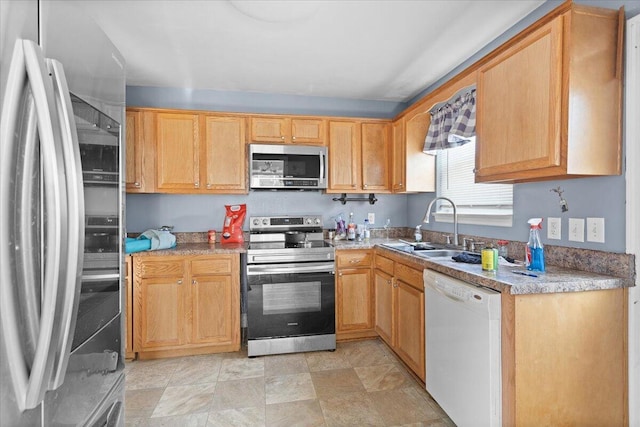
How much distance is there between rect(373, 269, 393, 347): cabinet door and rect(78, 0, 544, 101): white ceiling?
1862 millimetres

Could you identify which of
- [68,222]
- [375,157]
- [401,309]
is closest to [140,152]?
[375,157]

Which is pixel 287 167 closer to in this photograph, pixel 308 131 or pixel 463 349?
pixel 308 131

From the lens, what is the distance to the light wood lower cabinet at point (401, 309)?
2246 mm

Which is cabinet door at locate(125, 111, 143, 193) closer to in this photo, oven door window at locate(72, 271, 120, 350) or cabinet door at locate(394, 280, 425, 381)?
oven door window at locate(72, 271, 120, 350)

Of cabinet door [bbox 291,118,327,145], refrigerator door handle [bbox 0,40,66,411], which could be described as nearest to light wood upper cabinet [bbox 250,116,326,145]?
cabinet door [bbox 291,118,327,145]

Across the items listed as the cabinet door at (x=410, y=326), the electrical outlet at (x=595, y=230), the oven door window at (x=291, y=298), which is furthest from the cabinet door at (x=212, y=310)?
the electrical outlet at (x=595, y=230)

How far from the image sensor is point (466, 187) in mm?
2869

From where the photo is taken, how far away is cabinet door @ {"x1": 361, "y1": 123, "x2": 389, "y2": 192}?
3.43 meters

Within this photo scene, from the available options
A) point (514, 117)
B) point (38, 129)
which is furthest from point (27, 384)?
point (514, 117)

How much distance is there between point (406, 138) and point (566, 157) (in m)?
1.80

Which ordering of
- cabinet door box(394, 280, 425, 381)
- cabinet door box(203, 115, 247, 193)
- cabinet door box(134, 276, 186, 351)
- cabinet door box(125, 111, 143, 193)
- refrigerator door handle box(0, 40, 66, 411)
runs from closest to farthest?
refrigerator door handle box(0, 40, 66, 411), cabinet door box(394, 280, 425, 381), cabinet door box(134, 276, 186, 351), cabinet door box(125, 111, 143, 193), cabinet door box(203, 115, 247, 193)

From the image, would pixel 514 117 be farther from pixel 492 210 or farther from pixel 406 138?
pixel 406 138

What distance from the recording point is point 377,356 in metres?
2.77

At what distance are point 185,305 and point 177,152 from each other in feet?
4.57
